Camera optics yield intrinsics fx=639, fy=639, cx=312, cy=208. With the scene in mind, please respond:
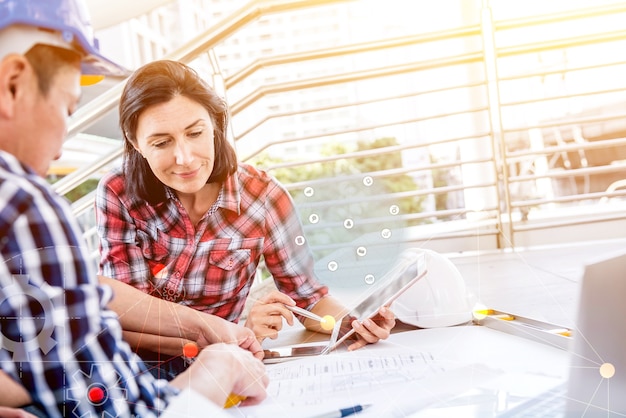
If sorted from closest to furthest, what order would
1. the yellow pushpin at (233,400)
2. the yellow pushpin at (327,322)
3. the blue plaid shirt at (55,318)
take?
the blue plaid shirt at (55,318), the yellow pushpin at (233,400), the yellow pushpin at (327,322)

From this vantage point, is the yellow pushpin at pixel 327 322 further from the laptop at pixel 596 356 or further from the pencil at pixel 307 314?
the laptop at pixel 596 356

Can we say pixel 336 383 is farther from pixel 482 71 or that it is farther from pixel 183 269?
pixel 482 71

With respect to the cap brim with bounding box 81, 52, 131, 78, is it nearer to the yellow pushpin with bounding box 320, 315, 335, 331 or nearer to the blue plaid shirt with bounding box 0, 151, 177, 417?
the blue plaid shirt with bounding box 0, 151, 177, 417

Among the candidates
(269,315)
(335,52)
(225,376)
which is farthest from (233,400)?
(335,52)

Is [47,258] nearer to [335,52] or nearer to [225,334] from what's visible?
[225,334]

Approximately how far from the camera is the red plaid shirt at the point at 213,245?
2.20ft

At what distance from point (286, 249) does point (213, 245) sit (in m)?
0.08

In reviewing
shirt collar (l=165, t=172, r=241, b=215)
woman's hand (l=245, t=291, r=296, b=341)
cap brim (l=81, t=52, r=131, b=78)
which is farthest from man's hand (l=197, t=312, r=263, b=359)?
cap brim (l=81, t=52, r=131, b=78)

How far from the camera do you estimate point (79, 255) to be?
0.51 metres

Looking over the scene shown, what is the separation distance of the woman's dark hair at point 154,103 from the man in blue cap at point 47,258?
3.0 inches

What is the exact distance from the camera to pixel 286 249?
72 cm

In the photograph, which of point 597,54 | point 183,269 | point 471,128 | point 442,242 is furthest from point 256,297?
point 597,54

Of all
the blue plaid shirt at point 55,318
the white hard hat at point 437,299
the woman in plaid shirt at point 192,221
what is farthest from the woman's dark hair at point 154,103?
the white hard hat at point 437,299

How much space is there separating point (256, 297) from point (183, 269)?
90 mm
